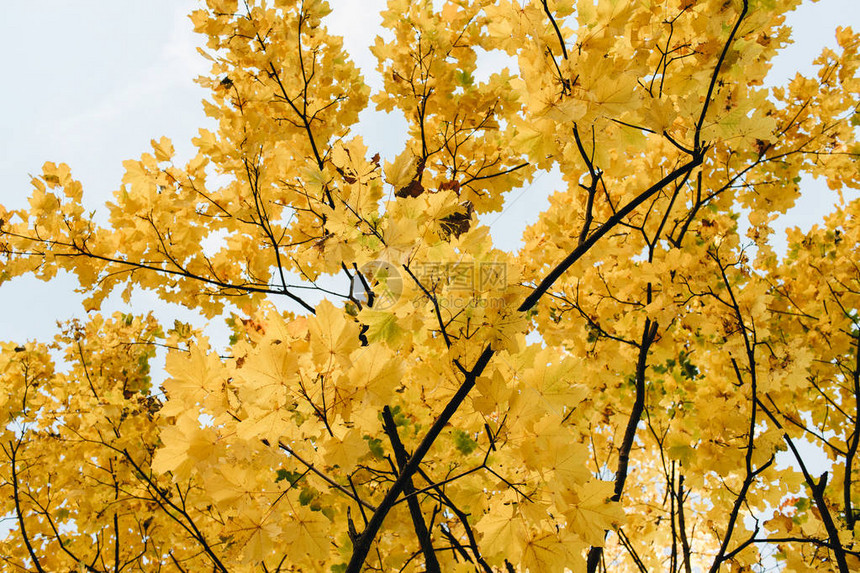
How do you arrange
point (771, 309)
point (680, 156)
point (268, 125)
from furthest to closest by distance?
point (771, 309), point (680, 156), point (268, 125)

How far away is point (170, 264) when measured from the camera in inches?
104

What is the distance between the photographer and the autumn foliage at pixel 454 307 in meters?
1.29

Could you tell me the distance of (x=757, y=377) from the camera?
9.05 ft

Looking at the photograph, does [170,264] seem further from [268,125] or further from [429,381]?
[429,381]

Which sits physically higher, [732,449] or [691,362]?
[691,362]

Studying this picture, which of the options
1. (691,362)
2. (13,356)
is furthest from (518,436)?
(13,356)

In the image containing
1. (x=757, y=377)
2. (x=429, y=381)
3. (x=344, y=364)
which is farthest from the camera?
(x=757, y=377)

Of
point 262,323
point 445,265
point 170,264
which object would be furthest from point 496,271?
point 170,264

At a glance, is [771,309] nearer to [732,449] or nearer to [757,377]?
[757,377]

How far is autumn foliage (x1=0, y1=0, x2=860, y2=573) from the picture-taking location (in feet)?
4.23

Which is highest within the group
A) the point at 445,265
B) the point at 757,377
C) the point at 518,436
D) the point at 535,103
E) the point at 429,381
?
the point at 757,377

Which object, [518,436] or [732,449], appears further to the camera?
[732,449]

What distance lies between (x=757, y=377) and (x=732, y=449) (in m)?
0.42

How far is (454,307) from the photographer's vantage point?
132 cm
